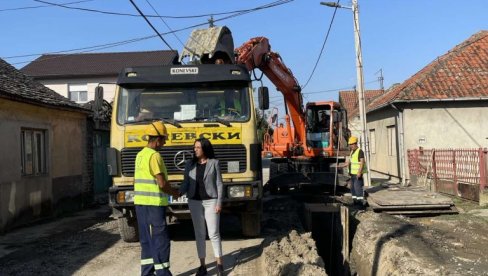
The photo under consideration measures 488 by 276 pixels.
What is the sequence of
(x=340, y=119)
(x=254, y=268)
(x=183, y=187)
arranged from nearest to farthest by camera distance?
1. (x=183, y=187)
2. (x=254, y=268)
3. (x=340, y=119)

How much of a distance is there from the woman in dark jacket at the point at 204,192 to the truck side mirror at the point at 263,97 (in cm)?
237

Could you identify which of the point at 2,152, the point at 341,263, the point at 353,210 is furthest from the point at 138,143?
the point at 353,210

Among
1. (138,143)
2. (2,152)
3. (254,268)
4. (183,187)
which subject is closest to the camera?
(183,187)

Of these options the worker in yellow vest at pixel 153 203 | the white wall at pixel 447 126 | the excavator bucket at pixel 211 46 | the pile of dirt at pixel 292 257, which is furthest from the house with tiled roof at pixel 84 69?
the worker in yellow vest at pixel 153 203

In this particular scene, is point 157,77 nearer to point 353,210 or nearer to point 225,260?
point 225,260

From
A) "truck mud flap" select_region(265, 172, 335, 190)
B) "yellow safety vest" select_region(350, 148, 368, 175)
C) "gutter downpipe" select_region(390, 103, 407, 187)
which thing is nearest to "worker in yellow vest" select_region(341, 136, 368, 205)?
"yellow safety vest" select_region(350, 148, 368, 175)

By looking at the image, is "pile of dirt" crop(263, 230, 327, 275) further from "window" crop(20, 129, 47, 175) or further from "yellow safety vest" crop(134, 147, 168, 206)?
"window" crop(20, 129, 47, 175)

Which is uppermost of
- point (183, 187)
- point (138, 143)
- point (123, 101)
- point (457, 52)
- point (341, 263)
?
point (457, 52)

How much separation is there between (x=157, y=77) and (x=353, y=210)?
19.5 ft

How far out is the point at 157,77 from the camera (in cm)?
814

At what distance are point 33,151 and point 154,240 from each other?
7.65 m

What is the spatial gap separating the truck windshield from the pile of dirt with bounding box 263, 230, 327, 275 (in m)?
2.03

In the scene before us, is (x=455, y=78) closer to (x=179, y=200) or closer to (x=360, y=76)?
(x=360, y=76)

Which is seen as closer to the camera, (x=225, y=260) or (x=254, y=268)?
(x=254, y=268)
